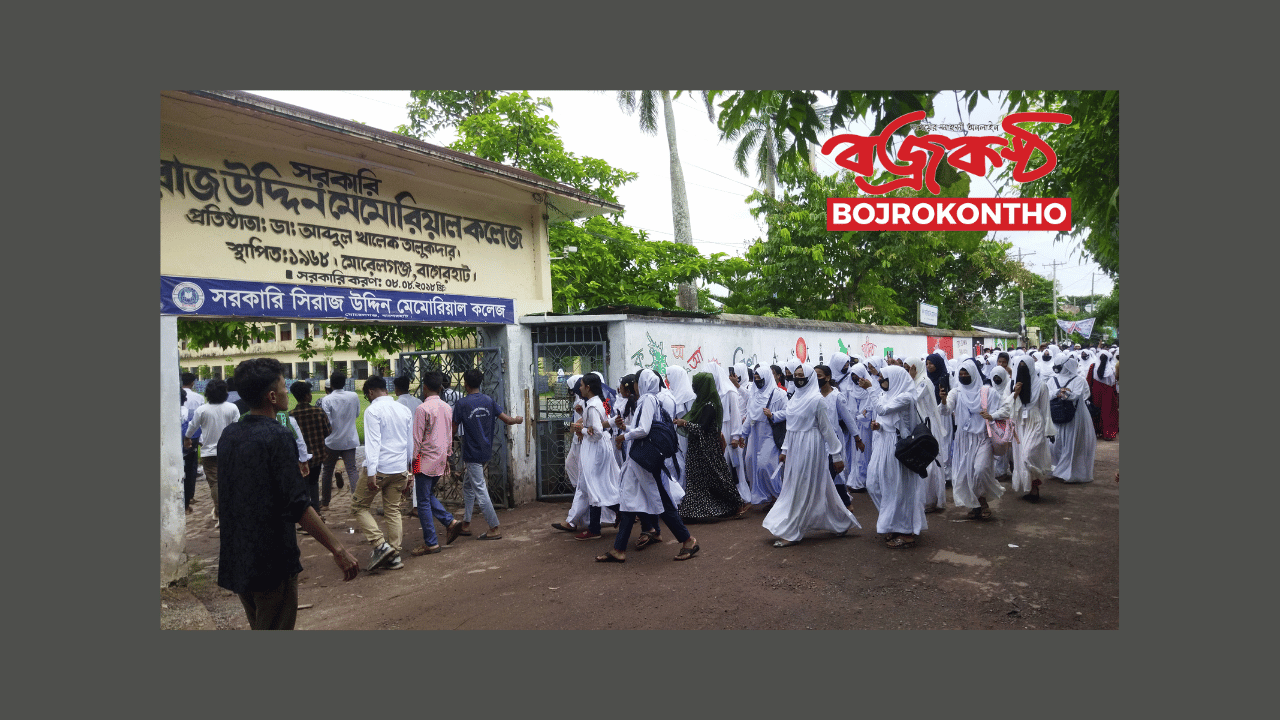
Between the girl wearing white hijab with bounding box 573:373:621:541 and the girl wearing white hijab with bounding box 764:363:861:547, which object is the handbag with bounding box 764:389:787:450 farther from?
the girl wearing white hijab with bounding box 573:373:621:541

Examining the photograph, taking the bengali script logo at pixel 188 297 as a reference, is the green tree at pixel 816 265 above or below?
above

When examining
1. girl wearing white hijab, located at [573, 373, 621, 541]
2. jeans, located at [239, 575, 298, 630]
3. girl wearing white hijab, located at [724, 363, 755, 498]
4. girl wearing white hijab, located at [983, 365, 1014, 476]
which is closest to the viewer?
jeans, located at [239, 575, 298, 630]

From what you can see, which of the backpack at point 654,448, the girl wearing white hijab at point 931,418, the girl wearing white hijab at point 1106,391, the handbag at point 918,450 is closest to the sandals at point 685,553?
the backpack at point 654,448

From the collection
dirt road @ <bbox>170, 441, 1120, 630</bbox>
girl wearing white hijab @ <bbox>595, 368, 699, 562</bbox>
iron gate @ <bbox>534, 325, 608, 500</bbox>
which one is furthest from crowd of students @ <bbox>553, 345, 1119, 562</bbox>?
iron gate @ <bbox>534, 325, 608, 500</bbox>

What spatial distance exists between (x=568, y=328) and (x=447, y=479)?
2.38m

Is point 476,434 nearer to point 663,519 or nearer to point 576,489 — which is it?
point 576,489

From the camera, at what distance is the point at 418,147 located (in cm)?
684

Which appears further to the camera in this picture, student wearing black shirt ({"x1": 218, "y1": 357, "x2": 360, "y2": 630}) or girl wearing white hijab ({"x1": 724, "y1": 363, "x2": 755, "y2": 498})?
girl wearing white hijab ({"x1": 724, "y1": 363, "x2": 755, "y2": 498})

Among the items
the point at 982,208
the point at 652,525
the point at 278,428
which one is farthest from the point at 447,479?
the point at 982,208

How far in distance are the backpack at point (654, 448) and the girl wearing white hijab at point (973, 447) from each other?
2.99 metres

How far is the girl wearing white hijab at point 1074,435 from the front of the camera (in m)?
8.34

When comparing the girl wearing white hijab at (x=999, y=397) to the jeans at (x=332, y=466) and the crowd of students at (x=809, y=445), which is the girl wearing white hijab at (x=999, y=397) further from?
the jeans at (x=332, y=466)

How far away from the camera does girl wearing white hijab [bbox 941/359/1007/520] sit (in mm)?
6660
